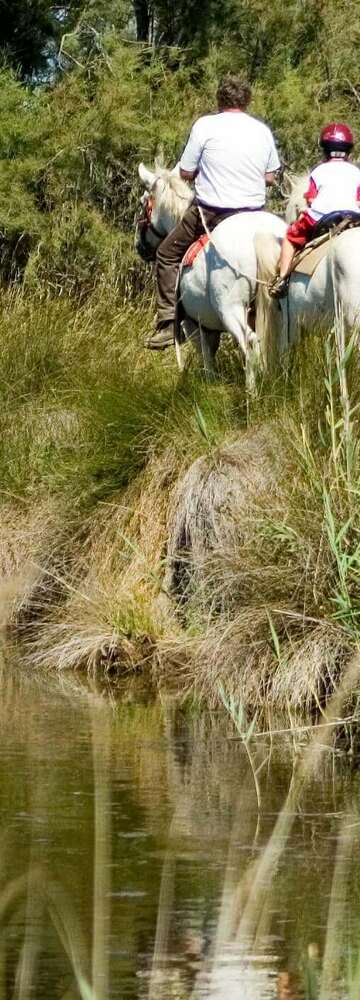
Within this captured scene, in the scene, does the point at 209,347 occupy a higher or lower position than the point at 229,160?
lower

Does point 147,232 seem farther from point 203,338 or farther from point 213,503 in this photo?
point 213,503

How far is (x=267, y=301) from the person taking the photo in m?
11.1

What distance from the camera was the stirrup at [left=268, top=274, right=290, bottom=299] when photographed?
10.8m

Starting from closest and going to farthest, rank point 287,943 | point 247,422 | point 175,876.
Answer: point 287,943, point 175,876, point 247,422

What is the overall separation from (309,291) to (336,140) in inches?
32.4

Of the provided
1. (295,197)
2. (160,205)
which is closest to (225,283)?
(295,197)

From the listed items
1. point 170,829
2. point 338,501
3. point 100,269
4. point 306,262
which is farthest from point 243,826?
point 100,269

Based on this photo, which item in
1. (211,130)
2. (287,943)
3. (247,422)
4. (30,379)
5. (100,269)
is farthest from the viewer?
(100,269)

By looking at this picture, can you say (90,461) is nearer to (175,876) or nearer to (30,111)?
(175,876)

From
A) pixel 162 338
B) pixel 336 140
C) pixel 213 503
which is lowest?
pixel 213 503

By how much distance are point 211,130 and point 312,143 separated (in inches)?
454

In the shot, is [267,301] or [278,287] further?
[267,301]

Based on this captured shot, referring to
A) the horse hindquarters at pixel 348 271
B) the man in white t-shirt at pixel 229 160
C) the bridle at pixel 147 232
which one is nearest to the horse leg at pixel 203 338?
the man in white t-shirt at pixel 229 160

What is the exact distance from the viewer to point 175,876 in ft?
19.0
